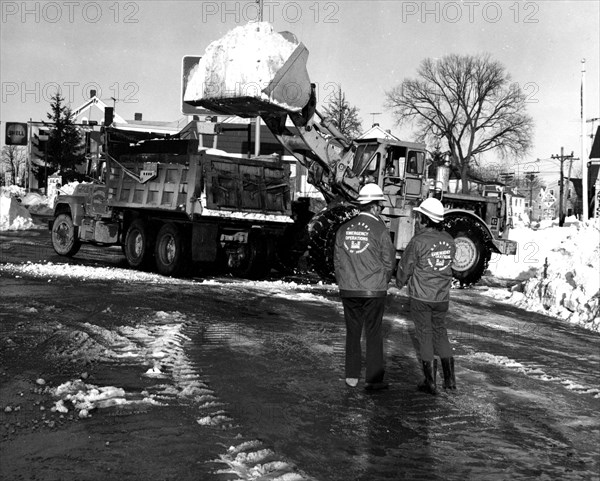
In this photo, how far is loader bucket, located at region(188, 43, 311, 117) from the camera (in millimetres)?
13094

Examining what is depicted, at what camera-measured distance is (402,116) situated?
59.8 metres

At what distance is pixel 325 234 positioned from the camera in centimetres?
1415

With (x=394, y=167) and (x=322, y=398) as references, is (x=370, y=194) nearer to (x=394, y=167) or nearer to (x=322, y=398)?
(x=322, y=398)

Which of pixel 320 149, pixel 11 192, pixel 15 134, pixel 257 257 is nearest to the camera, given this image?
pixel 320 149

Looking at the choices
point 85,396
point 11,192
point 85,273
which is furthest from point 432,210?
point 11,192

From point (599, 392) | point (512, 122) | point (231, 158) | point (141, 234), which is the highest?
point (512, 122)

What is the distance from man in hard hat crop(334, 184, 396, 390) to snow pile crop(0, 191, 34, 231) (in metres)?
26.9

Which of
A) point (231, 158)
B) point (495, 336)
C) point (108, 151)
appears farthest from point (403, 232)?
point (108, 151)

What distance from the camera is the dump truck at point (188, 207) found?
15.2 meters

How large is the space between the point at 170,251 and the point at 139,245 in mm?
1257

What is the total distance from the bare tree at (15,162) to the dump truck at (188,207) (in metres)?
81.4

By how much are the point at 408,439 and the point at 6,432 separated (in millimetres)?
2770

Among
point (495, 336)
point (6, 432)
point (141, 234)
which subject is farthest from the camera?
point (141, 234)

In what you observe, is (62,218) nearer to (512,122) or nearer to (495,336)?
(495,336)
